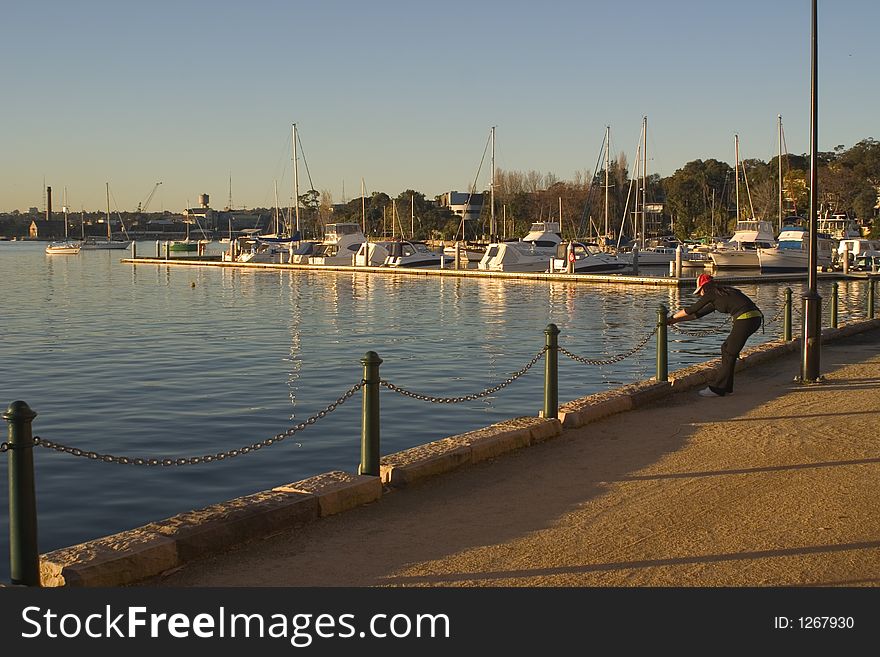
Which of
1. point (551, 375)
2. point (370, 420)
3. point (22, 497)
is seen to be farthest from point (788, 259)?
point (22, 497)

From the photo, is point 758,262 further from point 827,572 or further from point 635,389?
point 827,572

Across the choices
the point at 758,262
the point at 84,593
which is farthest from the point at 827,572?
the point at 758,262

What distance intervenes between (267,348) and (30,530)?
830 inches

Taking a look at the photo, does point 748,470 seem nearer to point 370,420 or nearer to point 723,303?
point 370,420

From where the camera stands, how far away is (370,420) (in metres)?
9.59

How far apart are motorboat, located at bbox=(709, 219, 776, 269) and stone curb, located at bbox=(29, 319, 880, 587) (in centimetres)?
6110

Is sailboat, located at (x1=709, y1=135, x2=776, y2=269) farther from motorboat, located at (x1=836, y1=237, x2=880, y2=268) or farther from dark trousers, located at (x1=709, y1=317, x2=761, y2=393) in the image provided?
dark trousers, located at (x1=709, y1=317, x2=761, y2=393)

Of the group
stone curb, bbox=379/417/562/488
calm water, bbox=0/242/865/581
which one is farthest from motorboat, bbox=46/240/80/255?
stone curb, bbox=379/417/562/488

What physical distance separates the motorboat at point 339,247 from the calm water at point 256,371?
31302 mm

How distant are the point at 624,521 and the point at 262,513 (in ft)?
9.40

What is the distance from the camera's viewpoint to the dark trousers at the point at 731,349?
579 inches

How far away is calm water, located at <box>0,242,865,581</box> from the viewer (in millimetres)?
12906

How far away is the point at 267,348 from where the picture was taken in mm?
27875

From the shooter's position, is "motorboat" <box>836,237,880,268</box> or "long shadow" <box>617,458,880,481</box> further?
"motorboat" <box>836,237,880,268</box>
